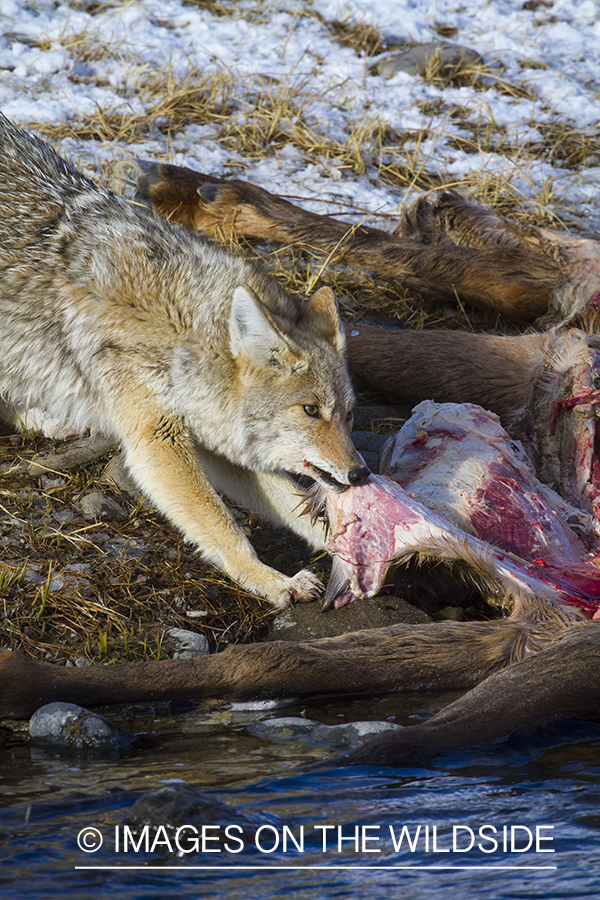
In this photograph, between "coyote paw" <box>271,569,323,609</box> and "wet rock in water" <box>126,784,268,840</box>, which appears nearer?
"wet rock in water" <box>126,784,268,840</box>

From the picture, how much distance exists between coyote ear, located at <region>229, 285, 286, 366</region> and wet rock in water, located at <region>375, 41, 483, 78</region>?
5.62 m

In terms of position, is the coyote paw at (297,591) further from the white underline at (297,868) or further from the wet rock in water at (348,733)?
the white underline at (297,868)

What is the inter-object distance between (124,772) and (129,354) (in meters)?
2.24

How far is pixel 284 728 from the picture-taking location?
317 cm

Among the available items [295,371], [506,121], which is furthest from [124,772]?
[506,121]

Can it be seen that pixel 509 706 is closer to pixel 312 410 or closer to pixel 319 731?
pixel 319 731

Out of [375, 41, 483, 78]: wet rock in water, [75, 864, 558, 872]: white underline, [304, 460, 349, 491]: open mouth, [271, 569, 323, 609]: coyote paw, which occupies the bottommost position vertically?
[271, 569, 323, 609]: coyote paw

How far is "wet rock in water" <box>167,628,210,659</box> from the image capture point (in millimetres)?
3768

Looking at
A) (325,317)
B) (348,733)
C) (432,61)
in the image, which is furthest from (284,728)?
(432,61)

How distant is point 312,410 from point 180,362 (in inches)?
27.4

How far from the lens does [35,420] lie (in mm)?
5133

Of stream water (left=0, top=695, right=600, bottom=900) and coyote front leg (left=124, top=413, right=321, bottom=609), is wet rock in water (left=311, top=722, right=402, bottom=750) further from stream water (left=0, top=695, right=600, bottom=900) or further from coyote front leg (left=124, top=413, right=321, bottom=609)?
coyote front leg (left=124, top=413, right=321, bottom=609)

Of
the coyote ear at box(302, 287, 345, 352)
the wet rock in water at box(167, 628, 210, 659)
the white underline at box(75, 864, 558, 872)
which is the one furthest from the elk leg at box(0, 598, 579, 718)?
the coyote ear at box(302, 287, 345, 352)

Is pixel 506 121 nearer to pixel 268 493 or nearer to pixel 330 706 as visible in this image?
pixel 268 493
